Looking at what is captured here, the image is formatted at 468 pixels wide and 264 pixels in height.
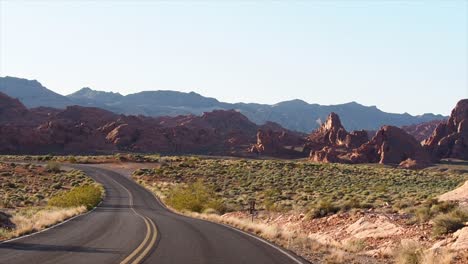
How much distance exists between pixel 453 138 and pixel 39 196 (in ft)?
356

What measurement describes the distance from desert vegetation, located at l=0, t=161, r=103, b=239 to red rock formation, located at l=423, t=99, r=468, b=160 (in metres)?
89.1

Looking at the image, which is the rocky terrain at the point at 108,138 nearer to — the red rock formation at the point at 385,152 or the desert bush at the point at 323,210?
the red rock formation at the point at 385,152

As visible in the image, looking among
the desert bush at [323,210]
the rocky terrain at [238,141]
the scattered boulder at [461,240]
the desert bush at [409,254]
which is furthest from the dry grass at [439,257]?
the rocky terrain at [238,141]

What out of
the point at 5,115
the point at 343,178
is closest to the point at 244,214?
the point at 343,178

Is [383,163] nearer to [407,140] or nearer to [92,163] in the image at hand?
[407,140]

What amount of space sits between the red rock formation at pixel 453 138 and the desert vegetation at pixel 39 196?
89112mm

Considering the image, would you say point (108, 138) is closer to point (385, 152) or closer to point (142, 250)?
point (385, 152)

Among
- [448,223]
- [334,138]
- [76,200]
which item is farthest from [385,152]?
[448,223]

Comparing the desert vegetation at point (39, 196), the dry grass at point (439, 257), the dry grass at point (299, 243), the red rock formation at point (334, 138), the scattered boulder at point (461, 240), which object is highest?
the red rock formation at point (334, 138)

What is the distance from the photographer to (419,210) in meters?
18.7

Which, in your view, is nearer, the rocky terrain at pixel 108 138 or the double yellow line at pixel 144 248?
the double yellow line at pixel 144 248

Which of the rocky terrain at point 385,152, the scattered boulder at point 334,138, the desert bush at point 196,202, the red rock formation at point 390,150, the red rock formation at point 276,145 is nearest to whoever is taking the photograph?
the desert bush at point 196,202

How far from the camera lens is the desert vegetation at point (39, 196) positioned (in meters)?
22.3

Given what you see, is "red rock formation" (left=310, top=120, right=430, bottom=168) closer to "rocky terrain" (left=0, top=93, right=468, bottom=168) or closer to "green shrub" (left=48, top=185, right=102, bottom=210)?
"rocky terrain" (left=0, top=93, right=468, bottom=168)
